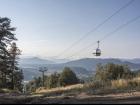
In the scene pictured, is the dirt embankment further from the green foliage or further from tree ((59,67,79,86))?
the green foliage

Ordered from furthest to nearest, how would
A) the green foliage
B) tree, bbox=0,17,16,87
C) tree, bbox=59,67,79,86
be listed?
the green foliage
tree, bbox=59,67,79,86
tree, bbox=0,17,16,87

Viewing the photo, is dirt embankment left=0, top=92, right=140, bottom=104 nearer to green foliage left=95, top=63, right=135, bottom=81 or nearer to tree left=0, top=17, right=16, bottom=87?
tree left=0, top=17, right=16, bottom=87

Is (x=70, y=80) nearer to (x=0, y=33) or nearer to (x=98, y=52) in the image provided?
(x=0, y=33)

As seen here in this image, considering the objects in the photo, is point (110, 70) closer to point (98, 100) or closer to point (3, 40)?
point (3, 40)

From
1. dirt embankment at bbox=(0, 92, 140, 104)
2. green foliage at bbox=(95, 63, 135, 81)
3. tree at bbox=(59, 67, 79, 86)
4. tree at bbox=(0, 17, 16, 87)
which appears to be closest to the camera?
dirt embankment at bbox=(0, 92, 140, 104)

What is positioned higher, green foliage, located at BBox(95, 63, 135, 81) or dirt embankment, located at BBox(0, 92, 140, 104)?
green foliage, located at BBox(95, 63, 135, 81)

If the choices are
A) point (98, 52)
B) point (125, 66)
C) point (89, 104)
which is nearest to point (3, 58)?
point (98, 52)

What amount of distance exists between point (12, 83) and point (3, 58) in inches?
968

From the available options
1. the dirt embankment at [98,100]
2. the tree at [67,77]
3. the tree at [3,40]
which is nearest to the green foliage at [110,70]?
the tree at [67,77]

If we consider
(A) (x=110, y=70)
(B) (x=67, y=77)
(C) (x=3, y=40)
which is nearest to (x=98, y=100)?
(C) (x=3, y=40)

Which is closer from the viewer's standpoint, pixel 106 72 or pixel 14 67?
pixel 14 67

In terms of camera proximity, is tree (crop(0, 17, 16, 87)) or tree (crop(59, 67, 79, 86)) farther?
tree (crop(59, 67, 79, 86))

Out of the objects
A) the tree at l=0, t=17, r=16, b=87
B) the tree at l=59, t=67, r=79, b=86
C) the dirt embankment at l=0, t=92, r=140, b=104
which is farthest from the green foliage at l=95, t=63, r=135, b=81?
the dirt embankment at l=0, t=92, r=140, b=104

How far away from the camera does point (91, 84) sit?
31172mm
